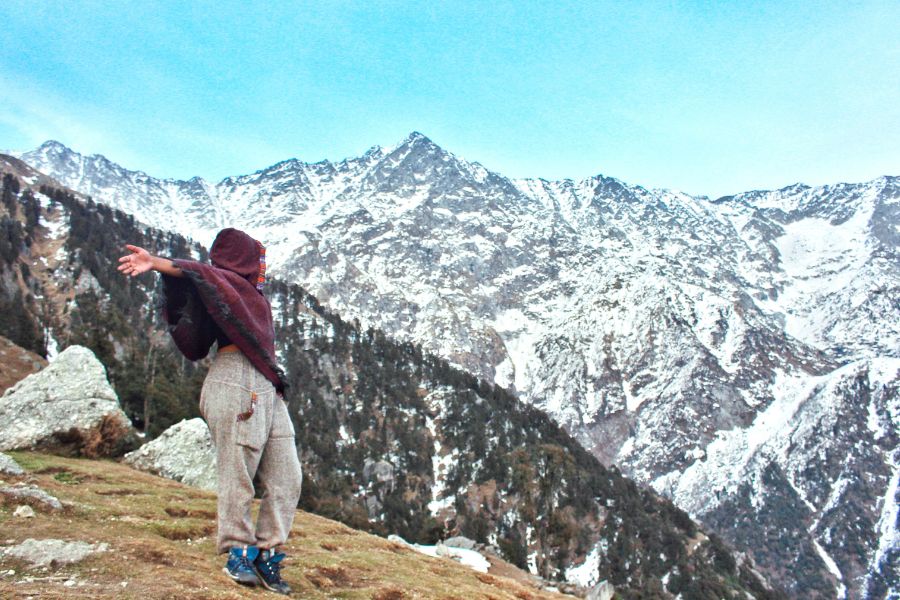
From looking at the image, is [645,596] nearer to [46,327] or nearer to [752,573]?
[752,573]

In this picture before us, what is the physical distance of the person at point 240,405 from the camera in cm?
696

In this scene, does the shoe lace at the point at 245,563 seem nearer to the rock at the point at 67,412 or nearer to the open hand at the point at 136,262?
the open hand at the point at 136,262

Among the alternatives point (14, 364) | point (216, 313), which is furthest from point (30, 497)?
point (14, 364)

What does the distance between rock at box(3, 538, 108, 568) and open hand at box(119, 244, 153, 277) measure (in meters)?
3.56

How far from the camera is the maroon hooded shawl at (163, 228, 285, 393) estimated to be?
6.98 metres

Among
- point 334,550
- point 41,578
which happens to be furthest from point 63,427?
point 41,578

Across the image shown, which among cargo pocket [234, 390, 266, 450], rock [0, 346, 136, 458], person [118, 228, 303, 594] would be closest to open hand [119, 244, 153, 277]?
person [118, 228, 303, 594]

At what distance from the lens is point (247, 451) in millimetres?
7059

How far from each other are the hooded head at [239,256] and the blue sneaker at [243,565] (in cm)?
298

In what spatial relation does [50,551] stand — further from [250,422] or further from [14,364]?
[14,364]

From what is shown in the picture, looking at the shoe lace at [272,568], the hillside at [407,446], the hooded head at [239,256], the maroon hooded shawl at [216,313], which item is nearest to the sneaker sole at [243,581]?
the shoe lace at [272,568]

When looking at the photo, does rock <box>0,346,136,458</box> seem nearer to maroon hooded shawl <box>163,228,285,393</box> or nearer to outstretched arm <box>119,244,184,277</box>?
maroon hooded shawl <box>163,228,285,393</box>

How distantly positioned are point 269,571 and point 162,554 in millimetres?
2002

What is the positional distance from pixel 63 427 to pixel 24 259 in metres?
152
